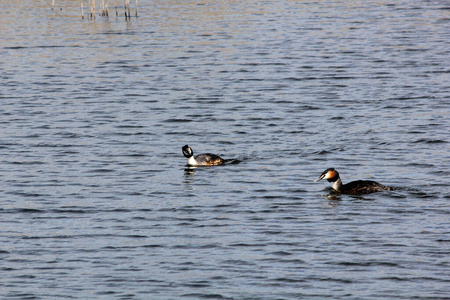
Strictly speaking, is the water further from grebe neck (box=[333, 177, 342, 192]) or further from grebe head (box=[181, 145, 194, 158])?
grebe head (box=[181, 145, 194, 158])

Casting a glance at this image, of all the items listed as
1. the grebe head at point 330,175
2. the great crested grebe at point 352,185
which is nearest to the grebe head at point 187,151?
the great crested grebe at point 352,185

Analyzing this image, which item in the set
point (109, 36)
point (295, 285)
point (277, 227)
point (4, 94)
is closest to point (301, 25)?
point (109, 36)

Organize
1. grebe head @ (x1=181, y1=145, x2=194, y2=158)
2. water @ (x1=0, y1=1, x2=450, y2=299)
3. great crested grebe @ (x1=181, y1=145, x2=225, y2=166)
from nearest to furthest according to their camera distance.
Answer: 1. water @ (x1=0, y1=1, x2=450, y2=299)
2. great crested grebe @ (x1=181, y1=145, x2=225, y2=166)
3. grebe head @ (x1=181, y1=145, x2=194, y2=158)

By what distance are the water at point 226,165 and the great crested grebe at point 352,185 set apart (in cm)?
20

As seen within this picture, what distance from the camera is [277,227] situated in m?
15.4

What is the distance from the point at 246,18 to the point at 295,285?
3657cm

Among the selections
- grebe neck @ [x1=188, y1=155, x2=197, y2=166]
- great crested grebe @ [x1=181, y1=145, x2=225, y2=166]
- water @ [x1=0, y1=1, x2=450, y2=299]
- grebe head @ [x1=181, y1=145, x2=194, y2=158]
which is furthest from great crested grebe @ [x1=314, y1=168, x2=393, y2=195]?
grebe head @ [x1=181, y1=145, x2=194, y2=158]

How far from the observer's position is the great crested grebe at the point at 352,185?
1745cm

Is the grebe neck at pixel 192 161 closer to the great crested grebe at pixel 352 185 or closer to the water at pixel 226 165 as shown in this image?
the water at pixel 226 165

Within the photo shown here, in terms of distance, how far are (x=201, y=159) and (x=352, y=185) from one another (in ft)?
14.2

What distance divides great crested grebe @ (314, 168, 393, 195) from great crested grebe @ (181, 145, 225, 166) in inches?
122

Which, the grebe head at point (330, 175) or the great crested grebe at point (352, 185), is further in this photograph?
the grebe head at point (330, 175)

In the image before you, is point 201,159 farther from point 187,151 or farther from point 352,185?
point 352,185

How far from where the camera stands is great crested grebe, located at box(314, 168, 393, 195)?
17.5 metres
